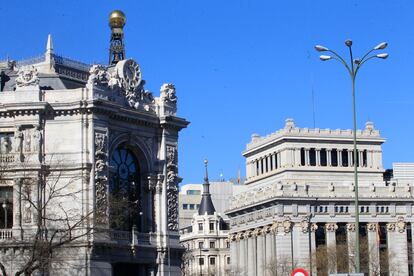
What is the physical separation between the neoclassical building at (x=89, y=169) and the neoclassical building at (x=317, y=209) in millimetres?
58748

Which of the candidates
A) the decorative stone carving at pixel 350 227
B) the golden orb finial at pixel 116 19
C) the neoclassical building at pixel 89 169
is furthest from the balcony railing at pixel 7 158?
the decorative stone carving at pixel 350 227

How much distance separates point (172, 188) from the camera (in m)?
91.9

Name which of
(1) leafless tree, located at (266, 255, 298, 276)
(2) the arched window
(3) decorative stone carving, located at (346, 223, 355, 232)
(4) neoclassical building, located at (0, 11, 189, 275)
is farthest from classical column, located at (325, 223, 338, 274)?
(2) the arched window

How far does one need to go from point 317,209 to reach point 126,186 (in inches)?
3308

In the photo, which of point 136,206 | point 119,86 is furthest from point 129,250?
point 119,86

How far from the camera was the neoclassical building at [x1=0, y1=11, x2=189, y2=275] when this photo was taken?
268ft

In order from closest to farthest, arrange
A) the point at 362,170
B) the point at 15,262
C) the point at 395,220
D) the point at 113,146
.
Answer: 1. the point at 15,262
2. the point at 113,146
3. the point at 395,220
4. the point at 362,170

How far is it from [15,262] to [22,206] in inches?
166

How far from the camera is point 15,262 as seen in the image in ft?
267

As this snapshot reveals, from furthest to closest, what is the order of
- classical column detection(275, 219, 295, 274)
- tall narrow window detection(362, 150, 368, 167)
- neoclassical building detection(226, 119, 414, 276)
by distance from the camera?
tall narrow window detection(362, 150, 368, 167)
classical column detection(275, 219, 295, 274)
neoclassical building detection(226, 119, 414, 276)

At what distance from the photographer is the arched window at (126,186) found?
283ft

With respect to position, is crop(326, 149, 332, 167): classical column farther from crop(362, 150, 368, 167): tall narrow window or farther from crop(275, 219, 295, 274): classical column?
crop(275, 219, 295, 274): classical column

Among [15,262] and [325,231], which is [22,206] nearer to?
[15,262]

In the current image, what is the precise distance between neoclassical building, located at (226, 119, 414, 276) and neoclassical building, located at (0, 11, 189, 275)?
58.7 metres
